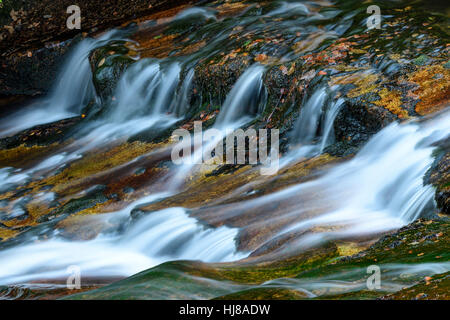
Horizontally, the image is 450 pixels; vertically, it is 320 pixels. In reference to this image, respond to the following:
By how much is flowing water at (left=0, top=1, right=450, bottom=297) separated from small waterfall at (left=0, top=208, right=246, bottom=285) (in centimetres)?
1

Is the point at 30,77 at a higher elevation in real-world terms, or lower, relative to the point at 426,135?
higher

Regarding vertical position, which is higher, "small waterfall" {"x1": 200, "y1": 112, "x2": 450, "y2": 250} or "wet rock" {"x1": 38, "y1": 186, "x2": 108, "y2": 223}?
"small waterfall" {"x1": 200, "y1": 112, "x2": 450, "y2": 250}

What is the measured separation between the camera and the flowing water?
5.39m

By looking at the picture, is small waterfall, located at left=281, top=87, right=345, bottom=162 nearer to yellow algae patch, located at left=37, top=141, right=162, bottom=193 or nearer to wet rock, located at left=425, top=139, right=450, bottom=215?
wet rock, located at left=425, top=139, right=450, bottom=215

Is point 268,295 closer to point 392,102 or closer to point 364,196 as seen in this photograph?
point 364,196

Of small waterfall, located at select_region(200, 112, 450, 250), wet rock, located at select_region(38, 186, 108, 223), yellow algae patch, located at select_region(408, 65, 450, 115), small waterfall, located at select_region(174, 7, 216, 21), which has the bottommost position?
wet rock, located at select_region(38, 186, 108, 223)

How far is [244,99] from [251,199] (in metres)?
2.91

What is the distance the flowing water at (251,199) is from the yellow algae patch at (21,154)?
27 centimetres

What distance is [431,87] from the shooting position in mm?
6980

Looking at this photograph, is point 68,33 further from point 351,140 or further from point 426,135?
point 426,135

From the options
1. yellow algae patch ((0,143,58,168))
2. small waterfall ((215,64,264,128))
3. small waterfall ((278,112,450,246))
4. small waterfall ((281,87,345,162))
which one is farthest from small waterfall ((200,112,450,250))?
yellow algae patch ((0,143,58,168))

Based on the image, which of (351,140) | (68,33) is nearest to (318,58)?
(351,140)

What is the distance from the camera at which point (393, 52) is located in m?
7.96
